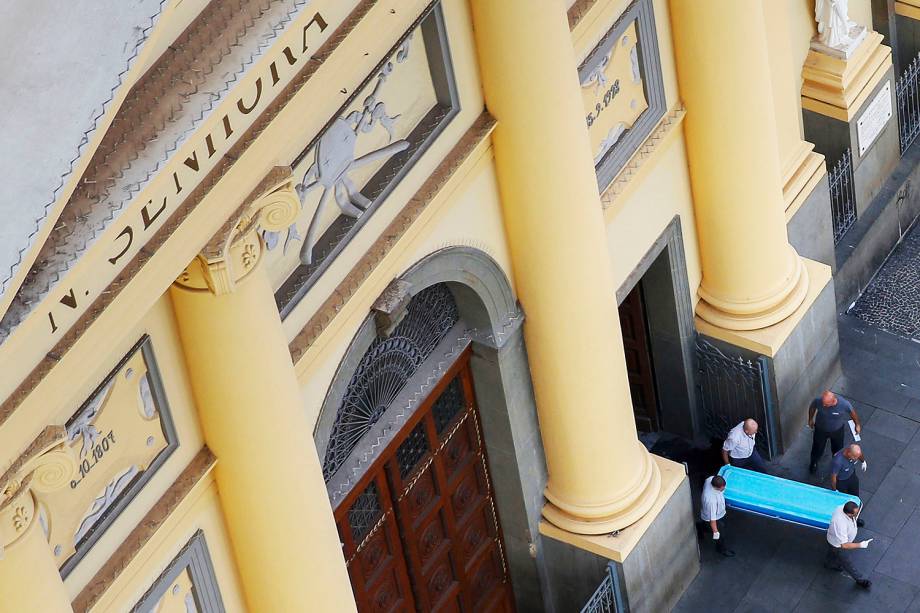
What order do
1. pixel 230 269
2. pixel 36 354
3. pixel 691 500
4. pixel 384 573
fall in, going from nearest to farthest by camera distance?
1. pixel 36 354
2. pixel 230 269
3. pixel 384 573
4. pixel 691 500

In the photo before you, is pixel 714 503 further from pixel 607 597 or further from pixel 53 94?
pixel 53 94

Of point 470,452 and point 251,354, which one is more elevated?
point 251,354

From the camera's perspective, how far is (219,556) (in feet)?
53.0

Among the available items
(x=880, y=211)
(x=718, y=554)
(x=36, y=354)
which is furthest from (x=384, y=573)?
(x=880, y=211)

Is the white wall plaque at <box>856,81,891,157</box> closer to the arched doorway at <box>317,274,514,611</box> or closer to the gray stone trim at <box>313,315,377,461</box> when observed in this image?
the arched doorway at <box>317,274,514,611</box>

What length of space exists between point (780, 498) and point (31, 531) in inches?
401

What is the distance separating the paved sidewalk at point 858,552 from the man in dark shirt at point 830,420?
50 cm

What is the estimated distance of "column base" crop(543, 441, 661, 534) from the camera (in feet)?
65.4

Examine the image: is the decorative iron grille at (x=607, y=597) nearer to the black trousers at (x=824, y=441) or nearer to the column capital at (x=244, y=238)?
the black trousers at (x=824, y=441)

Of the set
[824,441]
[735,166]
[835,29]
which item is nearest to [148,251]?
[735,166]

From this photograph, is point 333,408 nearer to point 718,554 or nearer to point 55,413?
point 55,413

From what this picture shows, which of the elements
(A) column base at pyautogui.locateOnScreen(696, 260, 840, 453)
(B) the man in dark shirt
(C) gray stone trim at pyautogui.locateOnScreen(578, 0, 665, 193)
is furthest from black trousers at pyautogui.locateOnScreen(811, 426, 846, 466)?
(C) gray stone trim at pyautogui.locateOnScreen(578, 0, 665, 193)

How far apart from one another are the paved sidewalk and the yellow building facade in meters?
0.47

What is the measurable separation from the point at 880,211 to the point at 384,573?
957cm
